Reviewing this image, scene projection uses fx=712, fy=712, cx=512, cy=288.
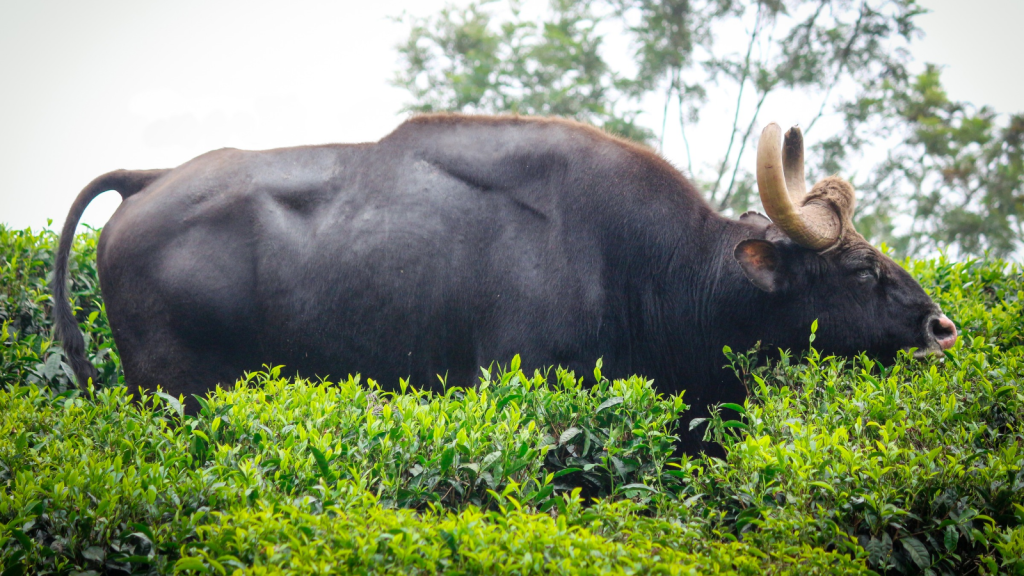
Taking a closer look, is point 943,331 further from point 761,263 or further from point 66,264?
point 66,264

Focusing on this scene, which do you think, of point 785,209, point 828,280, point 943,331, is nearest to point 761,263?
point 785,209

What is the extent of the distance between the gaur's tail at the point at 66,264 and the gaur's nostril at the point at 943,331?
5.35 m

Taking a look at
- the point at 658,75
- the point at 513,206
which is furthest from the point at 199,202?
the point at 658,75

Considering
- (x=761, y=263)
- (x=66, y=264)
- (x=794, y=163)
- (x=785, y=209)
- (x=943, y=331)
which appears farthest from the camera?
(x=794, y=163)

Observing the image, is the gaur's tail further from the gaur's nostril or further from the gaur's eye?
the gaur's nostril

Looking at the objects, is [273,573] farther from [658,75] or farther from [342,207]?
[658,75]

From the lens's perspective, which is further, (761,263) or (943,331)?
(761,263)

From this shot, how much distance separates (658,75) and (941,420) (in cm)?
1976

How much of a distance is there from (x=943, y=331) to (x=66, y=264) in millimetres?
5958

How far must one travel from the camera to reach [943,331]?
448cm

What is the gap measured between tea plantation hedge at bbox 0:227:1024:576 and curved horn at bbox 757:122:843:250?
1345 millimetres

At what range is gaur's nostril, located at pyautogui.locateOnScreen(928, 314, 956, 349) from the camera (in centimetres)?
441

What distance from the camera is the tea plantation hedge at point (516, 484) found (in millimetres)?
2229

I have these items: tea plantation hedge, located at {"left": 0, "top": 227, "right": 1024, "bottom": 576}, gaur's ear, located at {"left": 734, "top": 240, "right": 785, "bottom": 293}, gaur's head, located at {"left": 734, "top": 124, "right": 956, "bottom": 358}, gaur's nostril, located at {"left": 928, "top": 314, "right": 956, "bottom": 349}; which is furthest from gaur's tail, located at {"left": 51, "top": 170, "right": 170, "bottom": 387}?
gaur's nostril, located at {"left": 928, "top": 314, "right": 956, "bottom": 349}
